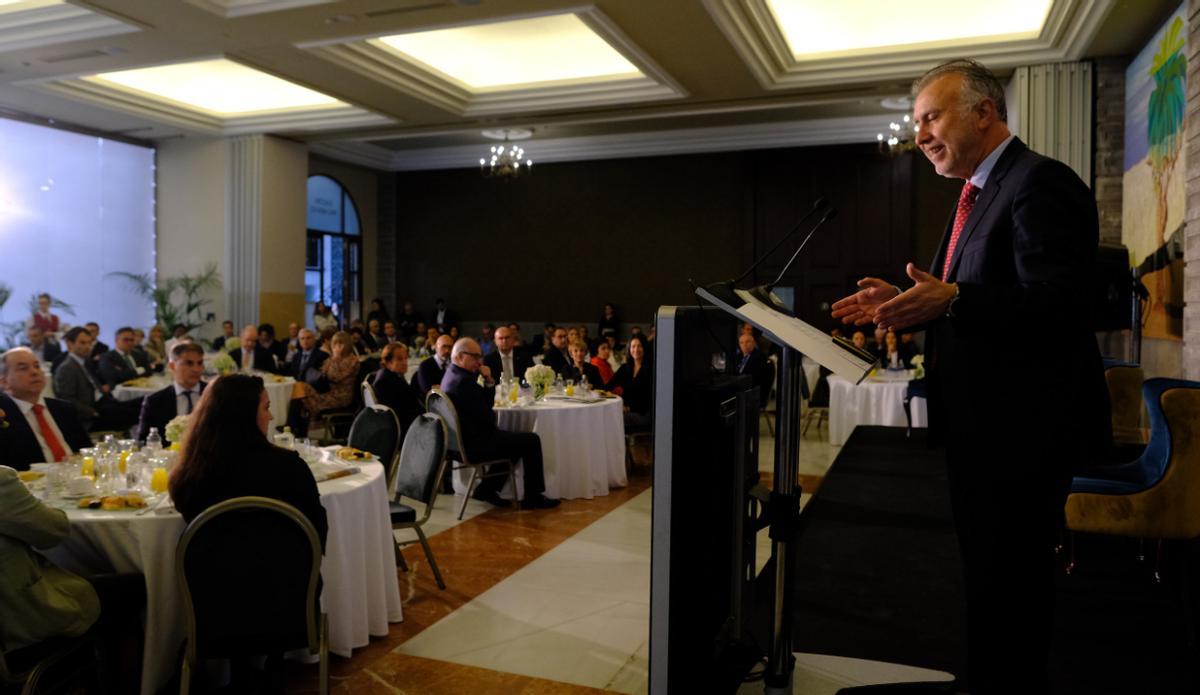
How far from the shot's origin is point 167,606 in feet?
10.1

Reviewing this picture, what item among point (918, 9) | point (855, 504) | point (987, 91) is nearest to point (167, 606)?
point (987, 91)

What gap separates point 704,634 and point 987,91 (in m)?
1.34

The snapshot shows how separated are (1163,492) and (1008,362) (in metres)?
2.69

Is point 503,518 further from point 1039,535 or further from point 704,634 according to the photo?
point 1039,535

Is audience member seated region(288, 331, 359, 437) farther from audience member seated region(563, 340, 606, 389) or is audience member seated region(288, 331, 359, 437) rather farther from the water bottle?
the water bottle

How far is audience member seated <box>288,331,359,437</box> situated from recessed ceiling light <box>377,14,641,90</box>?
330 centimetres

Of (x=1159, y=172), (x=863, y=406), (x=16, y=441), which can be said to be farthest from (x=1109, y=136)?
(x=16, y=441)

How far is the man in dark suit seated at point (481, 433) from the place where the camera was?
5965mm

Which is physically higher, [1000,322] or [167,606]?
[1000,322]

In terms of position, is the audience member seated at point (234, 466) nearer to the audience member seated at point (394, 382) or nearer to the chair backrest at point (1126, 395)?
the audience member seated at point (394, 382)

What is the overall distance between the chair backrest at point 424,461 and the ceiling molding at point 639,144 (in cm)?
1113

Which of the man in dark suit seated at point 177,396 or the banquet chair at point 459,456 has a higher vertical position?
the man in dark suit seated at point 177,396

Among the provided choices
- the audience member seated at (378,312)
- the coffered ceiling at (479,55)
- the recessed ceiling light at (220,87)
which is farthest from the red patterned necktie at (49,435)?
the audience member seated at (378,312)

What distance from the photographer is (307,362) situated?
28.0 ft
